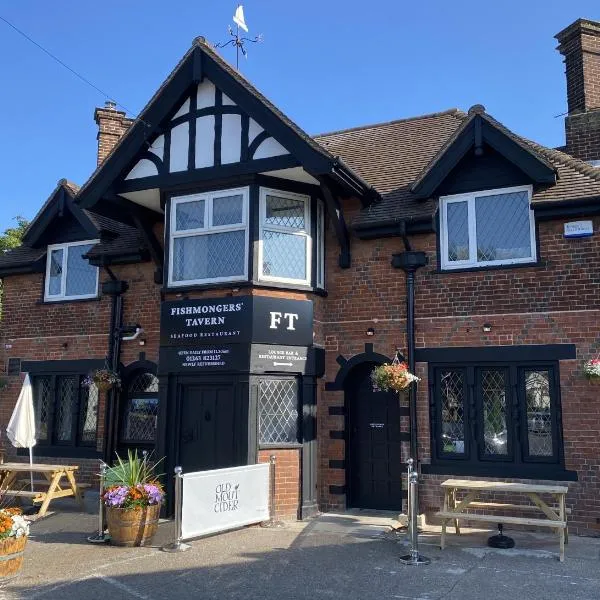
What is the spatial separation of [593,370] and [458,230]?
2991 millimetres

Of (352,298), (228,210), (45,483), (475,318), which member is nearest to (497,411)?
(475,318)

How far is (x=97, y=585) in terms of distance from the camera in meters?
6.63

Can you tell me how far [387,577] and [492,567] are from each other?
1.31 m

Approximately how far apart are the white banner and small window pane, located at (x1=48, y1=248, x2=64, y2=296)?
266 inches

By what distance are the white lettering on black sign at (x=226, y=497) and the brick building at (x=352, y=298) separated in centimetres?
101

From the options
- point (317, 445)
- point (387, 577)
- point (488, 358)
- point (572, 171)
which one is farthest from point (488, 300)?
point (387, 577)

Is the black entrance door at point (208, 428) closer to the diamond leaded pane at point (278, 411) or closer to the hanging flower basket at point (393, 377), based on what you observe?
the diamond leaded pane at point (278, 411)

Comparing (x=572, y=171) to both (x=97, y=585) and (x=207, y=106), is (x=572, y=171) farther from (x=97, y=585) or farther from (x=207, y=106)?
(x=97, y=585)

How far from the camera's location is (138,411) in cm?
1226

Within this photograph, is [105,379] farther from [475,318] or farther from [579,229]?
[579,229]

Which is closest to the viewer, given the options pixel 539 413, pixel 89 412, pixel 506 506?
pixel 506 506

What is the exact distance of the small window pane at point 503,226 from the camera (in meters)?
10.0

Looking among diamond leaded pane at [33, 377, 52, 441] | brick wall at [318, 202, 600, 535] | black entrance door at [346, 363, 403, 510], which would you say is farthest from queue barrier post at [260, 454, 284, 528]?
diamond leaded pane at [33, 377, 52, 441]

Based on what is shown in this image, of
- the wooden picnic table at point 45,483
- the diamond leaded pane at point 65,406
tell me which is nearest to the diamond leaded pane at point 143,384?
the diamond leaded pane at point 65,406
